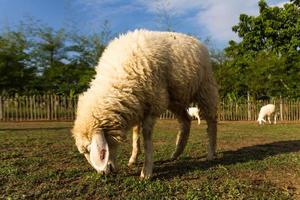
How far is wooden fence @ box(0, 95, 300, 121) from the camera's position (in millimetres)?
25391

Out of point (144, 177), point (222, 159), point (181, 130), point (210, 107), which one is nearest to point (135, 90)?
point (144, 177)

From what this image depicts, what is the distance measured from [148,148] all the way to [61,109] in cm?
2136

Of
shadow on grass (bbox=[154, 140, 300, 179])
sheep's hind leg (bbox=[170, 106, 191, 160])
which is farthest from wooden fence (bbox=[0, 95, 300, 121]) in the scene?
sheep's hind leg (bbox=[170, 106, 191, 160])

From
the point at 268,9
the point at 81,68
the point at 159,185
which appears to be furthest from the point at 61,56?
the point at 159,185

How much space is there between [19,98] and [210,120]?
798 inches

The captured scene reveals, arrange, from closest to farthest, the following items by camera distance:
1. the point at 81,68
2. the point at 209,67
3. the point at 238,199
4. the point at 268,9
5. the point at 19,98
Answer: the point at 238,199, the point at 209,67, the point at 19,98, the point at 81,68, the point at 268,9

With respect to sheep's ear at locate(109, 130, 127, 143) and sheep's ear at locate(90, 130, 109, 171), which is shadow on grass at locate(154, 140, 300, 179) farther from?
sheep's ear at locate(90, 130, 109, 171)

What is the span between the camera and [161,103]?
588 centimetres

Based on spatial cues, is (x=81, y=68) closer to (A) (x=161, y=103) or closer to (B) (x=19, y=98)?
(B) (x=19, y=98)

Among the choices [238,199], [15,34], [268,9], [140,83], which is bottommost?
[238,199]

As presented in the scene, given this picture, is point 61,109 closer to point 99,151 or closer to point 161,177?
point 161,177

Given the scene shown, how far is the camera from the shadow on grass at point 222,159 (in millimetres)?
5954

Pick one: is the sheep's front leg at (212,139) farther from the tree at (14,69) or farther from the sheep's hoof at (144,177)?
the tree at (14,69)

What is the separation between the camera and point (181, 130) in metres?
7.45
